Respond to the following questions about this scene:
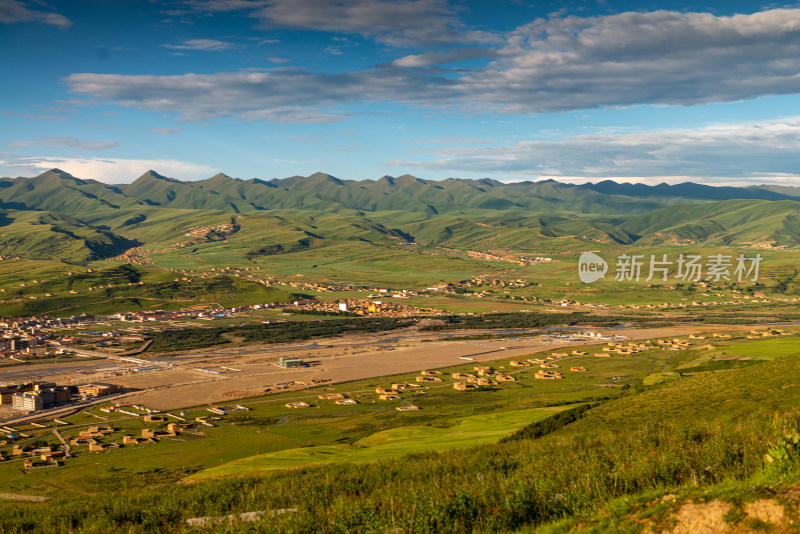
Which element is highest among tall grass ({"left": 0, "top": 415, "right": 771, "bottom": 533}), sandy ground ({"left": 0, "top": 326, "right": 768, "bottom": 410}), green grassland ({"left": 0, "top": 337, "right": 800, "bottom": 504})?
tall grass ({"left": 0, "top": 415, "right": 771, "bottom": 533})

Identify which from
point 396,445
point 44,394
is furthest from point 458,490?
point 44,394

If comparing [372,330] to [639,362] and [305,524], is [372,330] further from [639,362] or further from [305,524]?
[305,524]

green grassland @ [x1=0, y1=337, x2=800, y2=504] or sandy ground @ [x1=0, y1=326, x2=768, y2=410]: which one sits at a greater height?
green grassland @ [x1=0, y1=337, x2=800, y2=504]

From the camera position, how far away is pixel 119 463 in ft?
212

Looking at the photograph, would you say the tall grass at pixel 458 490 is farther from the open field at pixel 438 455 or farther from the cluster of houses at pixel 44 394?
the cluster of houses at pixel 44 394

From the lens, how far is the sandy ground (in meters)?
106

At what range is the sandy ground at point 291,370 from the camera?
106 meters

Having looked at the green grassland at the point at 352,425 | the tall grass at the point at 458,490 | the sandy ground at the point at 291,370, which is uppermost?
the tall grass at the point at 458,490

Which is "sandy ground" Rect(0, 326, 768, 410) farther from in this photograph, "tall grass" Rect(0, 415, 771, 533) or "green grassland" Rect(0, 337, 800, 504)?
"tall grass" Rect(0, 415, 771, 533)

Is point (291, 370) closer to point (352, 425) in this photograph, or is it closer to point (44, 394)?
point (44, 394)

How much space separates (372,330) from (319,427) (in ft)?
353

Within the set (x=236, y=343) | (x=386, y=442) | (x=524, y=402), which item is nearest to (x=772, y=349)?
(x=524, y=402)

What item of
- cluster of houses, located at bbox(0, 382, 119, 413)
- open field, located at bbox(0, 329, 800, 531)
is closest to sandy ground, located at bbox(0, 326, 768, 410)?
cluster of houses, located at bbox(0, 382, 119, 413)

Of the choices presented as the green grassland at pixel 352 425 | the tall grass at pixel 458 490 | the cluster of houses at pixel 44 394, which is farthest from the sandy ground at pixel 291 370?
the tall grass at pixel 458 490
